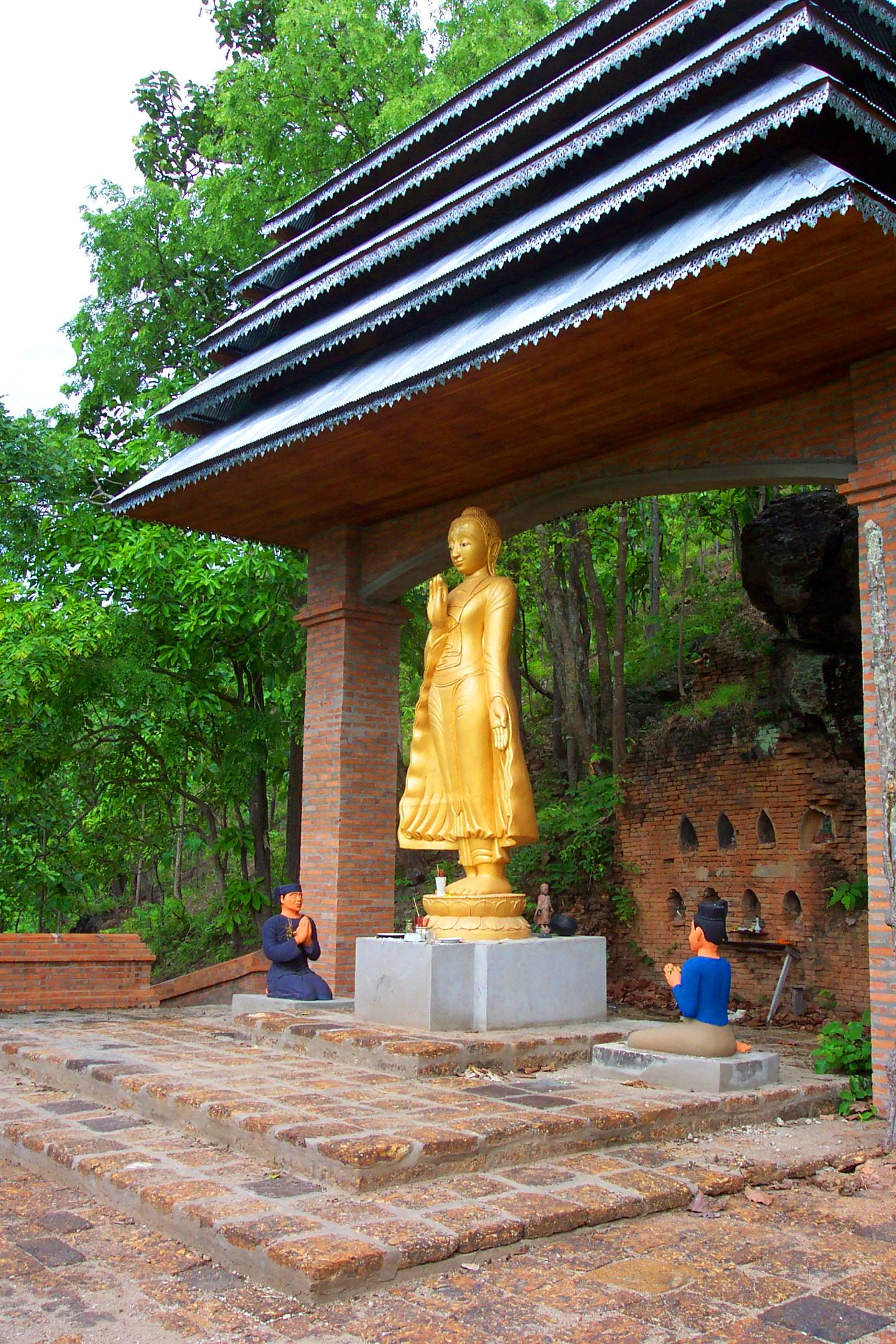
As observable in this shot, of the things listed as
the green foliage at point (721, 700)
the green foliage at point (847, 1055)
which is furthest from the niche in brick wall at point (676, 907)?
the green foliage at point (847, 1055)

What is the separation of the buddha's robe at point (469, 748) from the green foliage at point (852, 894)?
14.8ft

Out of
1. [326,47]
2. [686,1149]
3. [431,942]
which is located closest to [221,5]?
[326,47]

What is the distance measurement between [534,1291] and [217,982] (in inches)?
328

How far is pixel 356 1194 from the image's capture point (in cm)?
458

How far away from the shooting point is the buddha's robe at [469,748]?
8398mm

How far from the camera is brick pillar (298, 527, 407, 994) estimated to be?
34.7ft

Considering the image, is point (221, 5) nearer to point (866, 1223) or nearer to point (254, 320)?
point (254, 320)

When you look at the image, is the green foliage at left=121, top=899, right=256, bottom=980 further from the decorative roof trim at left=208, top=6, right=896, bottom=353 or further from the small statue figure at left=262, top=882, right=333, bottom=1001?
the decorative roof trim at left=208, top=6, right=896, bottom=353

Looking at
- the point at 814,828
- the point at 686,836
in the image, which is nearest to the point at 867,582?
the point at 814,828

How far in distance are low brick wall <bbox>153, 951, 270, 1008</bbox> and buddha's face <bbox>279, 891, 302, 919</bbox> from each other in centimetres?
289

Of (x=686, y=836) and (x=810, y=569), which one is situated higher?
(x=810, y=569)

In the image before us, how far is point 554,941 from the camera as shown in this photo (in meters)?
8.09

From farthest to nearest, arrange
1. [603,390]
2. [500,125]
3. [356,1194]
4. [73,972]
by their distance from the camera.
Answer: [73,972]
[500,125]
[603,390]
[356,1194]

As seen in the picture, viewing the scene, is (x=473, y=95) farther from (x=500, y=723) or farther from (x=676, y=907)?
(x=676, y=907)
